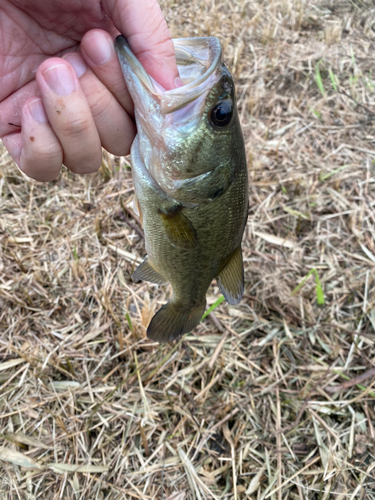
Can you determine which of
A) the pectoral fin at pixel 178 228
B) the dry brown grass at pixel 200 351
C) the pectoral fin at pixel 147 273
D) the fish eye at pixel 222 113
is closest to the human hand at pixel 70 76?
the fish eye at pixel 222 113

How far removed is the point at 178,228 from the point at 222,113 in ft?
1.55

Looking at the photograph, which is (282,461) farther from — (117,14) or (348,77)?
(348,77)

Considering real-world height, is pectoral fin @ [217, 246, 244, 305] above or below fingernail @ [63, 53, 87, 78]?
below

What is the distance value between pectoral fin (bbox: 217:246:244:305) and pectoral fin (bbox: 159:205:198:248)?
24cm

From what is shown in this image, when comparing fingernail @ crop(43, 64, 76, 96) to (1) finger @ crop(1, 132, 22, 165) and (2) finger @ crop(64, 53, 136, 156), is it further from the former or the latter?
(1) finger @ crop(1, 132, 22, 165)

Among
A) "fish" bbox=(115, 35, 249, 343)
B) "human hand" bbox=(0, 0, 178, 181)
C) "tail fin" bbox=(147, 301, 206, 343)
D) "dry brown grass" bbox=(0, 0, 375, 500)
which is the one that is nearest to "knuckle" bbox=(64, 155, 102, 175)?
"human hand" bbox=(0, 0, 178, 181)

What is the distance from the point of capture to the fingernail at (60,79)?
4.36 ft

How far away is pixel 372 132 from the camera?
3797 mm

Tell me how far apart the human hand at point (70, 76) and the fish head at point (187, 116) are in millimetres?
76

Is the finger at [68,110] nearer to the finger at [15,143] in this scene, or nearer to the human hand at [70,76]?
the human hand at [70,76]

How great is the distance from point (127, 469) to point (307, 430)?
1.14 metres

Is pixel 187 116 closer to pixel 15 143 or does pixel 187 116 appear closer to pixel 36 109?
pixel 36 109

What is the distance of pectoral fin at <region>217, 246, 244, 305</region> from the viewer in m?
1.75

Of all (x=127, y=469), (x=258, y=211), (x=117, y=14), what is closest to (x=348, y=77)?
(x=258, y=211)
